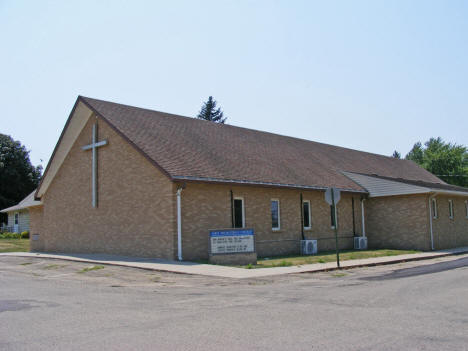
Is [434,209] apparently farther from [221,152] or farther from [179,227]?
[179,227]

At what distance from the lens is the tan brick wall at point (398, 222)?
25047mm

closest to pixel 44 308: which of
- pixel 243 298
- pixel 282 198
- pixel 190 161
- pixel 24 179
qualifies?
pixel 243 298

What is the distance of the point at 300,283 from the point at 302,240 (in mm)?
10464

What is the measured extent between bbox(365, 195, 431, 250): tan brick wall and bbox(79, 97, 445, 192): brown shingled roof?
62.1 inches

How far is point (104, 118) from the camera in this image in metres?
21.3

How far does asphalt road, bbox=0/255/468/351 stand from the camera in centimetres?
627

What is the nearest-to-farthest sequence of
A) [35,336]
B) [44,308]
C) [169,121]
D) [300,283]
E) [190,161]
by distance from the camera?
[35,336] → [44,308] → [300,283] → [190,161] → [169,121]

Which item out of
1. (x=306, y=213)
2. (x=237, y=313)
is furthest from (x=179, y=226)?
(x=237, y=313)

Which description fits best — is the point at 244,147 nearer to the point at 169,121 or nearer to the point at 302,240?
the point at 169,121

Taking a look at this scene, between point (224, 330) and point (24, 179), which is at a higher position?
point (24, 179)

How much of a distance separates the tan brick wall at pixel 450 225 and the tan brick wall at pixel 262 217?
4.15 m

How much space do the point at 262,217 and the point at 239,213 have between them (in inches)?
53.9

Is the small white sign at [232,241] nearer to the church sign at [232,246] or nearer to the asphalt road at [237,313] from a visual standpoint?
the church sign at [232,246]

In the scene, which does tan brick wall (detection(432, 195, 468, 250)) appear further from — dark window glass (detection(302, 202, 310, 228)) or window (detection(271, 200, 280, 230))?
window (detection(271, 200, 280, 230))
